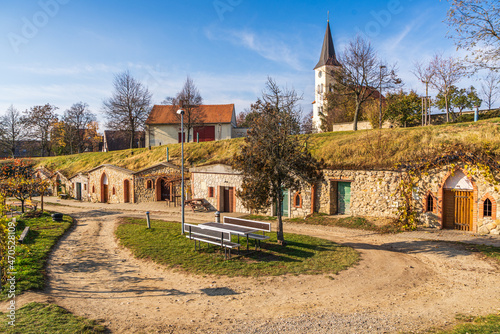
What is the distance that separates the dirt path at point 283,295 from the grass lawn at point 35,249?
0.41 m

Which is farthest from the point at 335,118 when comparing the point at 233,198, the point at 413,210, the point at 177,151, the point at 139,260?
the point at 139,260

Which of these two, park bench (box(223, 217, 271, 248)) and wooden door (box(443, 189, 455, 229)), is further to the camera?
wooden door (box(443, 189, 455, 229))

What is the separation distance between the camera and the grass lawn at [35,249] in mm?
9033

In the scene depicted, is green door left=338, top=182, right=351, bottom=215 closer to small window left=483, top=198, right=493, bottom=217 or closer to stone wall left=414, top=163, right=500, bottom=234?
stone wall left=414, top=163, right=500, bottom=234

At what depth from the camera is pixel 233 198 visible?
22.7 meters

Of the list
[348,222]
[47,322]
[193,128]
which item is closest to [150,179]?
[348,222]

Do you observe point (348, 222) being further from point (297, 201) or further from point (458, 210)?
point (458, 210)

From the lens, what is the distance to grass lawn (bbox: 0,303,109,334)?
242 inches

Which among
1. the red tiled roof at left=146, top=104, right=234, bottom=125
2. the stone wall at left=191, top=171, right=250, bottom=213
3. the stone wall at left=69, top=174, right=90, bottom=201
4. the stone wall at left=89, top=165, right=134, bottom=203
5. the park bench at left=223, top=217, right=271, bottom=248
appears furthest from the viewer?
the red tiled roof at left=146, top=104, right=234, bottom=125

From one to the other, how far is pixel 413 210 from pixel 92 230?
16985mm

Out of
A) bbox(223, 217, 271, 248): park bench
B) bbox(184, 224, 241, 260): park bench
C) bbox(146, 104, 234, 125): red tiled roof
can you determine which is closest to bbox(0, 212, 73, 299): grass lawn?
bbox(184, 224, 241, 260): park bench

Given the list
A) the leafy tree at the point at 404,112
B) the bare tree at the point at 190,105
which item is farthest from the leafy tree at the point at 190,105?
the leafy tree at the point at 404,112

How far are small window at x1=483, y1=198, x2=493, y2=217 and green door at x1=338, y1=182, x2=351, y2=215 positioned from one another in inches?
251

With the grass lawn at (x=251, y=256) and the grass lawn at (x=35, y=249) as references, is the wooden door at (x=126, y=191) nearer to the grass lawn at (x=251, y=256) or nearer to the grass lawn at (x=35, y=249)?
the grass lawn at (x=35, y=249)
